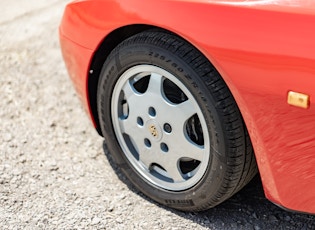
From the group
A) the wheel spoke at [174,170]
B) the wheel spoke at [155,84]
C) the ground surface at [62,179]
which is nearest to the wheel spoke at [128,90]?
the wheel spoke at [155,84]

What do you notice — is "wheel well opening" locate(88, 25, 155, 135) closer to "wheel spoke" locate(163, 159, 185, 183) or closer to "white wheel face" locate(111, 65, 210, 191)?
"white wheel face" locate(111, 65, 210, 191)

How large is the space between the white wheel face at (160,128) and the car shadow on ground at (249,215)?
218mm

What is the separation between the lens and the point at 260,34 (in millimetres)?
2072

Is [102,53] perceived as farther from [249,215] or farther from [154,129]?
[249,215]

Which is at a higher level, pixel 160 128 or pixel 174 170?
pixel 160 128

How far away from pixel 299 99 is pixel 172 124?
72cm

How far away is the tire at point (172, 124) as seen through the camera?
234cm

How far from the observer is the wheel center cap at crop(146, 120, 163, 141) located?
2.63 meters

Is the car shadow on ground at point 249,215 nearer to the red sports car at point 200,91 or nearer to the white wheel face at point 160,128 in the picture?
Answer: the red sports car at point 200,91

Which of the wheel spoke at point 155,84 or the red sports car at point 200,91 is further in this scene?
the wheel spoke at point 155,84

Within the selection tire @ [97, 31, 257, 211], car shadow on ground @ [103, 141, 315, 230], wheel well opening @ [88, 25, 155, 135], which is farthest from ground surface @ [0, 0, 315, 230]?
wheel well opening @ [88, 25, 155, 135]

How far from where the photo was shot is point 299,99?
1994 millimetres

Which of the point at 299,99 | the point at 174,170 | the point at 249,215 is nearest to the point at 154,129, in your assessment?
the point at 174,170

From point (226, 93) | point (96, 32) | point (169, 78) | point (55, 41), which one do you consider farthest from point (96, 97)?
point (55, 41)
